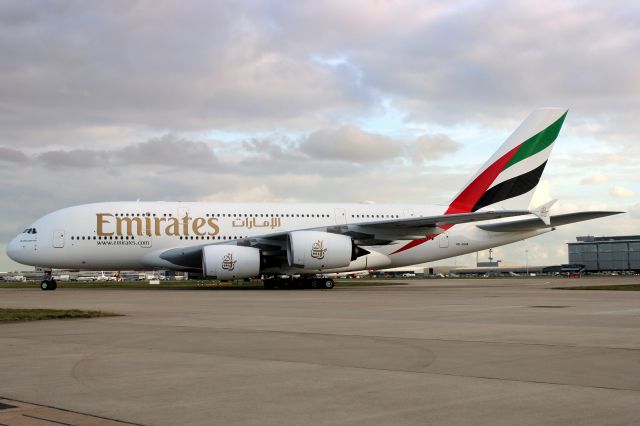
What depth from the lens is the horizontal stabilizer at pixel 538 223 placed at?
105 feet

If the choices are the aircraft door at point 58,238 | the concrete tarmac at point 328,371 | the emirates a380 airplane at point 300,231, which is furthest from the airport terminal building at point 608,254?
the concrete tarmac at point 328,371

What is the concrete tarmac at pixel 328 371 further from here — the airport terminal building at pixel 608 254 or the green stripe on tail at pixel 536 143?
the airport terminal building at pixel 608 254

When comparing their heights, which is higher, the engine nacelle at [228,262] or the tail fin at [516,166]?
the tail fin at [516,166]

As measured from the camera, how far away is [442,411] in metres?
5.77

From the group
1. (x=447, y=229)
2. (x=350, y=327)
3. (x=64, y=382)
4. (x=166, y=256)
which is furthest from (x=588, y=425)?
(x=447, y=229)

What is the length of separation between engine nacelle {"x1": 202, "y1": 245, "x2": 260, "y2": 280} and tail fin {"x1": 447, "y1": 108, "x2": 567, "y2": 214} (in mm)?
12648

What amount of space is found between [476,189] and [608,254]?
90111 millimetres

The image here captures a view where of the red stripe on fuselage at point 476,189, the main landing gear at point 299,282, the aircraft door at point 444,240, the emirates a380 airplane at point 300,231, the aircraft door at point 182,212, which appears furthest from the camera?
the aircraft door at point 444,240

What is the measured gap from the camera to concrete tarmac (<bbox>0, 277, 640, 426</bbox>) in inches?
227

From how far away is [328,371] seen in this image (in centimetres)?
787

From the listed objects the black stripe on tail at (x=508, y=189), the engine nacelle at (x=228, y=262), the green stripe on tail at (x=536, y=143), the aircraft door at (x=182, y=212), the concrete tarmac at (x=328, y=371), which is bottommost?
the concrete tarmac at (x=328, y=371)

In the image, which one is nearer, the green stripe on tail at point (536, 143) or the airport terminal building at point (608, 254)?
the green stripe on tail at point (536, 143)

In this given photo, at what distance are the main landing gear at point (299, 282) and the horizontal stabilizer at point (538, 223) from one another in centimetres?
915

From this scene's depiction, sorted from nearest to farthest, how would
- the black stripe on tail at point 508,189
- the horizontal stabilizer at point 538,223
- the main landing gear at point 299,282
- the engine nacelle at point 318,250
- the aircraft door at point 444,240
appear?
the horizontal stabilizer at point 538,223
the engine nacelle at point 318,250
the main landing gear at point 299,282
the black stripe on tail at point 508,189
the aircraft door at point 444,240
